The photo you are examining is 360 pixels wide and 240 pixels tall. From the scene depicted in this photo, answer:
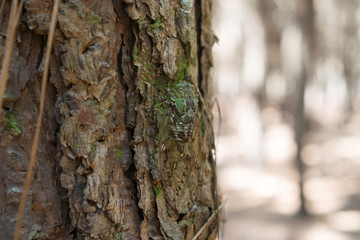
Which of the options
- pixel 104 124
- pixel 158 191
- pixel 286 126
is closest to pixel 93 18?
pixel 104 124

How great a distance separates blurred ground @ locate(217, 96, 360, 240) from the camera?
691cm

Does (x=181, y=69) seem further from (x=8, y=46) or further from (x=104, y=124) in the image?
(x=8, y=46)

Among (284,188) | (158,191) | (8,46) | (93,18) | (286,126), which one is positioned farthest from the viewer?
(286,126)

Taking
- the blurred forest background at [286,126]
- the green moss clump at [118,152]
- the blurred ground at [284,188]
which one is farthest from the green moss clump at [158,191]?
the blurred ground at [284,188]

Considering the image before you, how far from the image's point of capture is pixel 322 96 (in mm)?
26719

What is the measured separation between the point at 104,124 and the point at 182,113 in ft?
0.81

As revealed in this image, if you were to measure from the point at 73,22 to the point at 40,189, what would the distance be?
47cm

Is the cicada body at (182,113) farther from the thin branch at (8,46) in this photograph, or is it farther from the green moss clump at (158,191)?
the thin branch at (8,46)

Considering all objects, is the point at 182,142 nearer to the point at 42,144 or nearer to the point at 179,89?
the point at 179,89

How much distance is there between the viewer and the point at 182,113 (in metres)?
1.09

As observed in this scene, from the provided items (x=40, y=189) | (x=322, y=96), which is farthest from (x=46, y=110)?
(x=322, y=96)

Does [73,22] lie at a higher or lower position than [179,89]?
higher

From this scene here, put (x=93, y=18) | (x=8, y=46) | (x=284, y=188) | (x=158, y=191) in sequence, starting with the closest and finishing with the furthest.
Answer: (x=8, y=46) < (x=93, y=18) < (x=158, y=191) < (x=284, y=188)

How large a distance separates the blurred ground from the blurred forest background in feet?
0.09
